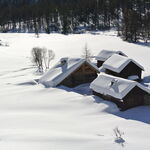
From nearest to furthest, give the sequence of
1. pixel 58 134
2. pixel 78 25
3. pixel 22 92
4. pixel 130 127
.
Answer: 1. pixel 58 134
2. pixel 130 127
3. pixel 22 92
4. pixel 78 25

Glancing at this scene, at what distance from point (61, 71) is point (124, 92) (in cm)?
997

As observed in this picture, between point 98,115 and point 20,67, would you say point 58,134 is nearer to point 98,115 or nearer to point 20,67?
point 98,115

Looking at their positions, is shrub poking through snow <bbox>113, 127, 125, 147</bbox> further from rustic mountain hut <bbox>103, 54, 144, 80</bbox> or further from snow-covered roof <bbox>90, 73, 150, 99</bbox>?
rustic mountain hut <bbox>103, 54, 144, 80</bbox>

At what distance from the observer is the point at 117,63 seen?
122 ft

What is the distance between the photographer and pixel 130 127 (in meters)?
21.9

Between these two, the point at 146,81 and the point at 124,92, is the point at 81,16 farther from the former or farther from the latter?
the point at 124,92

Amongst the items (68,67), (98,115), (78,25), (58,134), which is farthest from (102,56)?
(78,25)

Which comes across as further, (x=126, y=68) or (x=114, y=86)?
(x=126, y=68)

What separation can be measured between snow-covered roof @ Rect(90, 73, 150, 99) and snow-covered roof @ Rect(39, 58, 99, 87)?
15.0 feet

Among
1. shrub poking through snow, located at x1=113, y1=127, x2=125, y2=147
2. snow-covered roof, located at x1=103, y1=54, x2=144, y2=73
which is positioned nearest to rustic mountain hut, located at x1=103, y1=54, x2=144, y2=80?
snow-covered roof, located at x1=103, y1=54, x2=144, y2=73

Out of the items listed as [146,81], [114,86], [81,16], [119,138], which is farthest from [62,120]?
[81,16]

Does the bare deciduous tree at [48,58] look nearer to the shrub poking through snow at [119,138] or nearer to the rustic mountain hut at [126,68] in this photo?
the rustic mountain hut at [126,68]

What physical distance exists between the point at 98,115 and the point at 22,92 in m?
9.61

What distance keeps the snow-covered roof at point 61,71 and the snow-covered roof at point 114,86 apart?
456 centimetres
